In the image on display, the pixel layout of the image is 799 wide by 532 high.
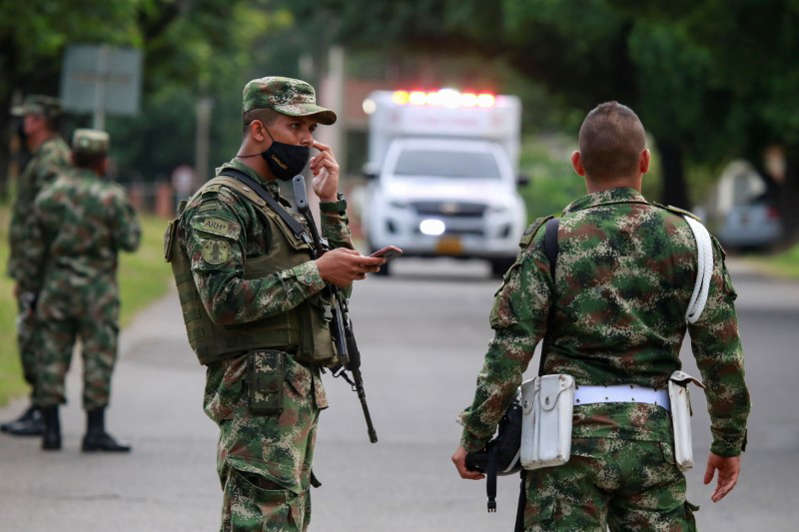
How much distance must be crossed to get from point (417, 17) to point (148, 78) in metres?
7.67

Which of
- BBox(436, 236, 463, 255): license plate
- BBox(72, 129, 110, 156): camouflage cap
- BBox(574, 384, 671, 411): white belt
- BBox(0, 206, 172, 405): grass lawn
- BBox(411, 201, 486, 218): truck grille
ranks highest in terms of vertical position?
BBox(72, 129, 110, 156): camouflage cap

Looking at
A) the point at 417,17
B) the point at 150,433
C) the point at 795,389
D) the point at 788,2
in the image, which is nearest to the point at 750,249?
→ the point at 417,17

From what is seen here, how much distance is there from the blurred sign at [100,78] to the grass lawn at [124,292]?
6.82 feet

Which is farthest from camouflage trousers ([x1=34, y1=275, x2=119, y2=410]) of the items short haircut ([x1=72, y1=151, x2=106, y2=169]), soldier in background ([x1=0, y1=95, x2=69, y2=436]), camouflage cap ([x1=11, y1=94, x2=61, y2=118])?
camouflage cap ([x1=11, y1=94, x2=61, y2=118])

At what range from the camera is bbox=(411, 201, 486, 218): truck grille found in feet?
82.0

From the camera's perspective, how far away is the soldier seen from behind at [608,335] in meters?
4.79

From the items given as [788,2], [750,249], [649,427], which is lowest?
[750,249]

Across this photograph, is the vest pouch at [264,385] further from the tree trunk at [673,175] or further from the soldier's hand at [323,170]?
the tree trunk at [673,175]

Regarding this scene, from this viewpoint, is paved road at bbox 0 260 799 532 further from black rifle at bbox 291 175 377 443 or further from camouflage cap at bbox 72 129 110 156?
black rifle at bbox 291 175 377 443

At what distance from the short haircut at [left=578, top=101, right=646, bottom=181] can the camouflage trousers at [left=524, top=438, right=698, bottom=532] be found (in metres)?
0.76

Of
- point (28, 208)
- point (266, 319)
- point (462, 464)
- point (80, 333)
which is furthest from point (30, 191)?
point (462, 464)

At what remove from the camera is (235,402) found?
207 inches

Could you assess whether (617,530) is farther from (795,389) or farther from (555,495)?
(795,389)

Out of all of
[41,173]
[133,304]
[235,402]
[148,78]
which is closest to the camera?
[235,402]
